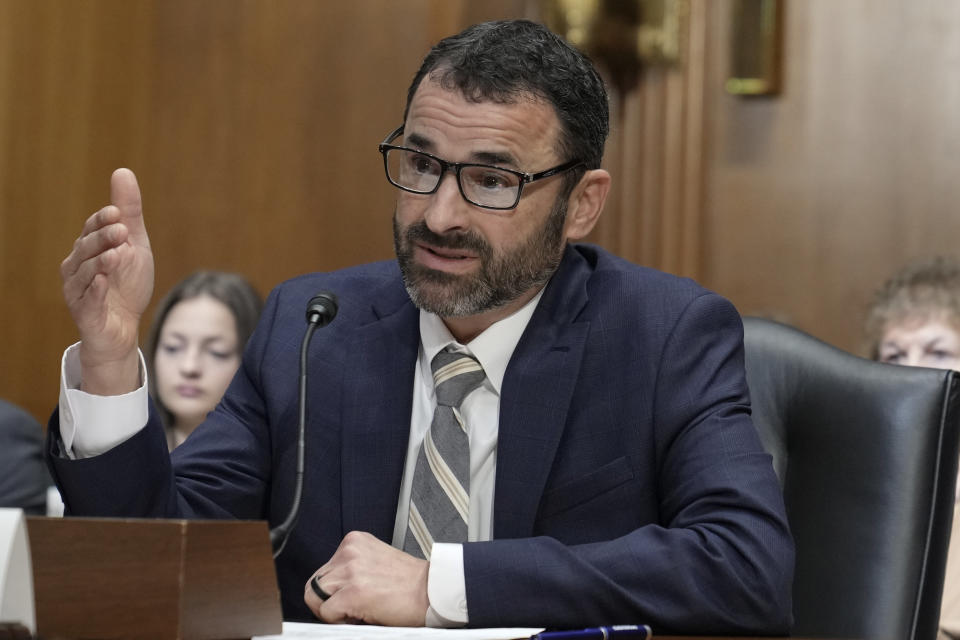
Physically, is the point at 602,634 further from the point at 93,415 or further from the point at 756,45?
the point at 756,45

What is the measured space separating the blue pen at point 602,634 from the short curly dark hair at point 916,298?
5.87 feet

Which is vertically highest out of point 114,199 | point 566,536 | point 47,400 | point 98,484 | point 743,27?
point 743,27

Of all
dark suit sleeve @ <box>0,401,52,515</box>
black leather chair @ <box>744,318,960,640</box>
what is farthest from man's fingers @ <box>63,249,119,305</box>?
dark suit sleeve @ <box>0,401,52,515</box>

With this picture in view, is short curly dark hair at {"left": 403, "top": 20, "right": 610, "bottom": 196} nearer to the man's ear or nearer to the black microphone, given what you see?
the man's ear

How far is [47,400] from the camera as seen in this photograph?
11.6 ft

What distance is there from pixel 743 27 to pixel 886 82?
398 mm

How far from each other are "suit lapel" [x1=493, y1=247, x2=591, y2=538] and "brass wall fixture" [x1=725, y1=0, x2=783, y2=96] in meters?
1.83

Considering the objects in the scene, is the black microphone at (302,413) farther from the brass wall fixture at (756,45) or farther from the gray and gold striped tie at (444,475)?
the brass wall fixture at (756,45)

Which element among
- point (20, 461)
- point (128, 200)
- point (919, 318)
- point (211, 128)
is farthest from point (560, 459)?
point (211, 128)

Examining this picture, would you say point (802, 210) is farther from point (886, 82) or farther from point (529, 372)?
point (529, 372)

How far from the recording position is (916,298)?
2.92m

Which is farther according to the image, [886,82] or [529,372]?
[886,82]

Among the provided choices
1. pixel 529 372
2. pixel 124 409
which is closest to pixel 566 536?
pixel 529 372

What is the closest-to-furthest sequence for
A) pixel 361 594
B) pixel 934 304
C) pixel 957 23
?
pixel 361 594 → pixel 934 304 → pixel 957 23
